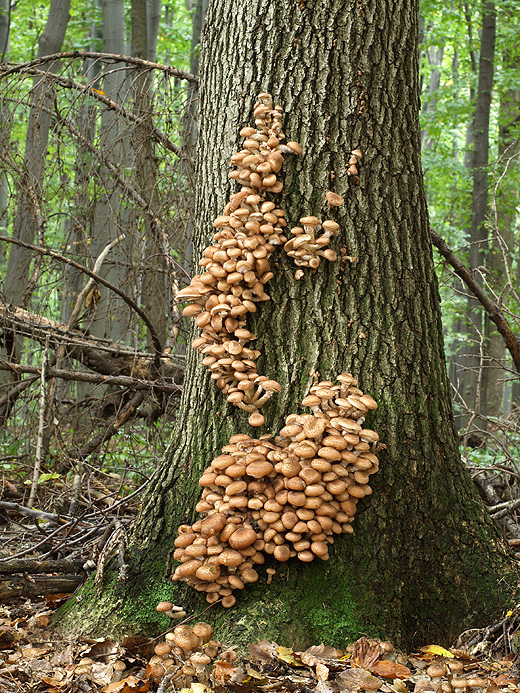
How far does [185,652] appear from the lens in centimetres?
235

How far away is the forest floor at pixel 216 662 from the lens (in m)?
2.20

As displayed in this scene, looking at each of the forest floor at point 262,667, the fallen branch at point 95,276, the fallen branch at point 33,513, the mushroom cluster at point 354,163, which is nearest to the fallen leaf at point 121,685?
the forest floor at point 262,667

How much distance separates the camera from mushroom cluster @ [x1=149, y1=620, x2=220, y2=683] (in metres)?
2.26

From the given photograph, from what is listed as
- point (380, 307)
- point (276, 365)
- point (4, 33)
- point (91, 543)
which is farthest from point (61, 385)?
point (4, 33)

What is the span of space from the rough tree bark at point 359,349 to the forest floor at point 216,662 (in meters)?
0.11

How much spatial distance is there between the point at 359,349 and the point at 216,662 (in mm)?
1496

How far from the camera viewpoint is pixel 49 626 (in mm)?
2793

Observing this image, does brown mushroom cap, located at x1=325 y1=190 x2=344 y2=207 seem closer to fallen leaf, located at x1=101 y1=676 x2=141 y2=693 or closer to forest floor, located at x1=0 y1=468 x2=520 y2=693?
forest floor, located at x1=0 y1=468 x2=520 y2=693

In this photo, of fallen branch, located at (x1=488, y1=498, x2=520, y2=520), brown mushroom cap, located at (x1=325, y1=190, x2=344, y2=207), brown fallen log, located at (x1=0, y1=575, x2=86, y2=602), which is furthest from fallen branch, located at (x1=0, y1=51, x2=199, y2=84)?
fallen branch, located at (x1=488, y1=498, x2=520, y2=520)

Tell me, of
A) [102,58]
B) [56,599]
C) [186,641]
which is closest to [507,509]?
[186,641]

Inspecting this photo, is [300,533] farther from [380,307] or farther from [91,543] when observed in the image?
[91,543]

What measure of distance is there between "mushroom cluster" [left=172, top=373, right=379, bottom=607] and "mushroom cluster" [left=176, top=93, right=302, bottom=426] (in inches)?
9.6

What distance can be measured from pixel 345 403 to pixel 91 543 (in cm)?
188

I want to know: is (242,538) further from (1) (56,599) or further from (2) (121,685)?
(1) (56,599)
